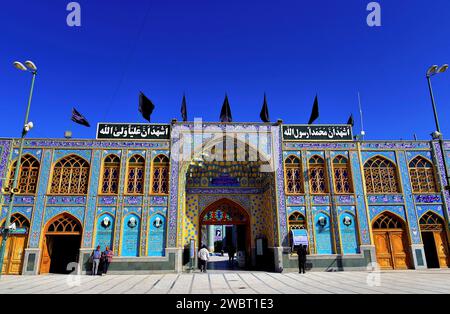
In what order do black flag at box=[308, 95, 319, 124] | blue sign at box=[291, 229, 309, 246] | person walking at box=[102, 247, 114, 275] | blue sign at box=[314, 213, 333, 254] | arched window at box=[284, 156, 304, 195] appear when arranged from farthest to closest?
1. black flag at box=[308, 95, 319, 124]
2. arched window at box=[284, 156, 304, 195]
3. blue sign at box=[314, 213, 333, 254]
4. blue sign at box=[291, 229, 309, 246]
5. person walking at box=[102, 247, 114, 275]

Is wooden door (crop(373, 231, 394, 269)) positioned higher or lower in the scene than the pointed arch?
lower

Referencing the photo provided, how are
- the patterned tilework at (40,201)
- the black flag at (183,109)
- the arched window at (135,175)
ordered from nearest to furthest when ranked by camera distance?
1. the patterned tilework at (40,201)
2. the arched window at (135,175)
3. the black flag at (183,109)

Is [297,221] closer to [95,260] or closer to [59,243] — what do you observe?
[95,260]

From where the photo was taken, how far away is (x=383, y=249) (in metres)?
13.7

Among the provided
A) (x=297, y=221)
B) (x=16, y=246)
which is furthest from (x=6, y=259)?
(x=297, y=221)

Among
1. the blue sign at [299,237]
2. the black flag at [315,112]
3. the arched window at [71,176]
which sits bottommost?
the blue sign at [299,237]

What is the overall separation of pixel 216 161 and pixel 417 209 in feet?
34.5

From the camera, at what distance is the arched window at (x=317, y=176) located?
14.2 metres

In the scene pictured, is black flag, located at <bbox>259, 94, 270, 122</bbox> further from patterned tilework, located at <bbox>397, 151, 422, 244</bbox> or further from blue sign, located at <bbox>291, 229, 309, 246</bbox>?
patterned tilework, located at <bbox>397, 151, 422, 244</bbox>

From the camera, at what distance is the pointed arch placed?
1398 cm

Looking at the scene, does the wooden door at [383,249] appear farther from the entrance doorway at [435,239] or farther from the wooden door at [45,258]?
the wooden door at [45,258]

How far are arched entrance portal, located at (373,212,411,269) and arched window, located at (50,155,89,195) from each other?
574 inches

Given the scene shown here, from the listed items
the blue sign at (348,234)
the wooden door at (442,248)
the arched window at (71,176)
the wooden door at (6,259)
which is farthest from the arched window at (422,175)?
the wooden door at (6,259)

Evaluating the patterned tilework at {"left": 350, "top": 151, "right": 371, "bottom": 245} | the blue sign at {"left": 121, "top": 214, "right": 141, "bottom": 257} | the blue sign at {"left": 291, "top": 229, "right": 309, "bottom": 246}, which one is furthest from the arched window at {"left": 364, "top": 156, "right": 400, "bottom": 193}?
the blue sign at {"left": 121, "top": 214, "right": 141, "bottom": 257}
